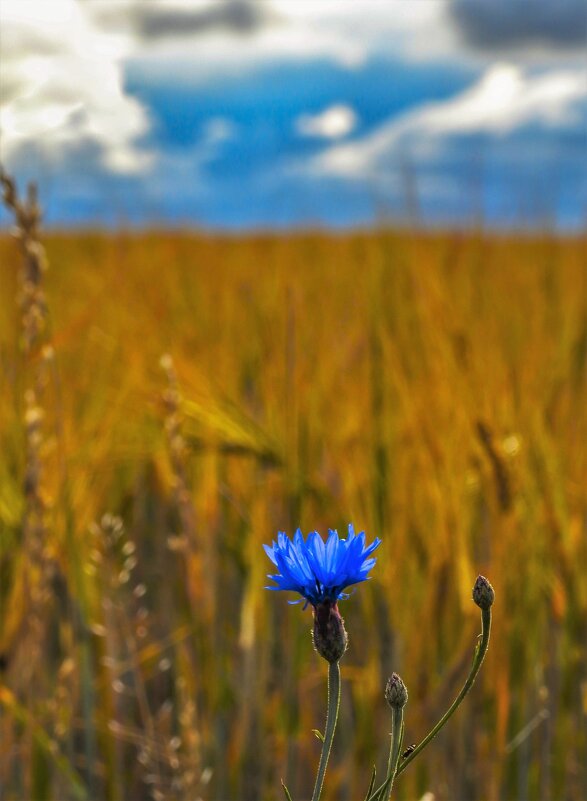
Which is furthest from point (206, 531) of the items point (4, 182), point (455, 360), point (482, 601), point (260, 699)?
point (482, 601)

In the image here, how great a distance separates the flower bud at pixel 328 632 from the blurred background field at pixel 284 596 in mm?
433

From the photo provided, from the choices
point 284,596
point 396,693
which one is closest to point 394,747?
point 396,693

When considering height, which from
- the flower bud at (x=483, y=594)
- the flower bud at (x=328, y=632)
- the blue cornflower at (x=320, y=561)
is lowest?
the flower bud at (x=328, y=632)

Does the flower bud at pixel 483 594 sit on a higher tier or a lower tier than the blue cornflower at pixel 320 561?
lower

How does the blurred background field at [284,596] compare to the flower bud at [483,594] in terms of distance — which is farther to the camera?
the blurred background field at [284,596]

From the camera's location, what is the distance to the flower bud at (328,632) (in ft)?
1.08

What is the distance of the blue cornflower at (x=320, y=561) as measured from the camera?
0.28 metres

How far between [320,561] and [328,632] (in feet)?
0.16

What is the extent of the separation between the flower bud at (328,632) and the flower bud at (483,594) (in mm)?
53

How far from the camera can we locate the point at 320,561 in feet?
0.99

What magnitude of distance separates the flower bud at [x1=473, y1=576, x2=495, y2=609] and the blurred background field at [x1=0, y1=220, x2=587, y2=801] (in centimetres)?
49

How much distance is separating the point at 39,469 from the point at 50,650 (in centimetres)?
60

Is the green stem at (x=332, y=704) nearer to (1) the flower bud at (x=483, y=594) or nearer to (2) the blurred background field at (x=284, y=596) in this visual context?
(1) the flower bud at (x=483, y=594)

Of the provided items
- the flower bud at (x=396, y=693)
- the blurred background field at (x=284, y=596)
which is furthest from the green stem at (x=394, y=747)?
the blurred background field at (x=284, y=596)
